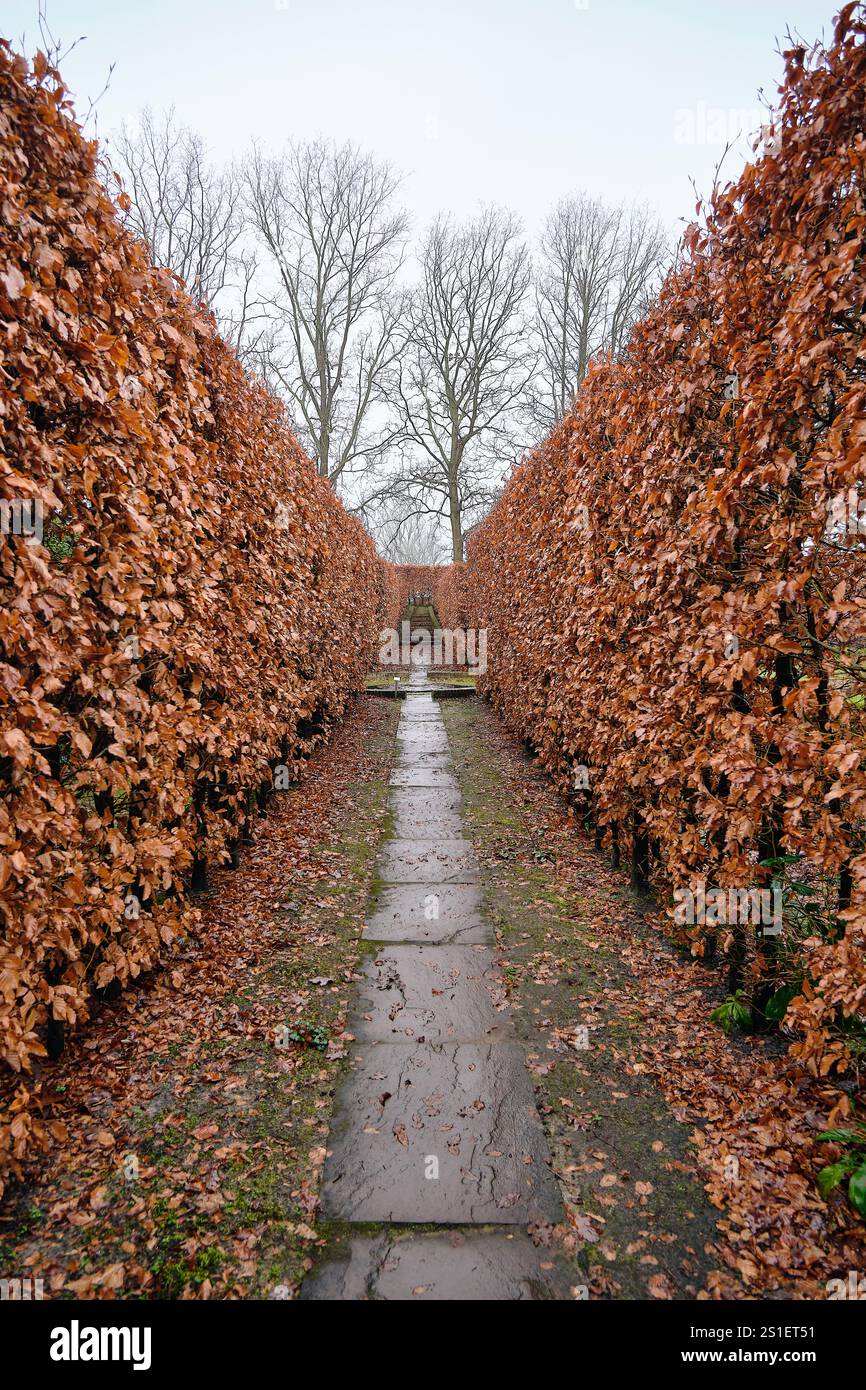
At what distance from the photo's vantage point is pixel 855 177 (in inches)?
91.4

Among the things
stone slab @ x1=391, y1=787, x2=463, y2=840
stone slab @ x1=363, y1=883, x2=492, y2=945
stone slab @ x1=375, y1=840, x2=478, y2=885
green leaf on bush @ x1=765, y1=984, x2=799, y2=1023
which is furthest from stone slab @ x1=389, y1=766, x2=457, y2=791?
green leaf on bush @ x1=765, y1=984, x2=799, y2=1023

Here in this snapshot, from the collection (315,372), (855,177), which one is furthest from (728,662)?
(315,372)

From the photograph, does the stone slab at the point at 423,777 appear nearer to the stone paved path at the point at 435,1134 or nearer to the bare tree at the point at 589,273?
the stone paved path at the point at 435,1134

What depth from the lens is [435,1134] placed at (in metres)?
2.64

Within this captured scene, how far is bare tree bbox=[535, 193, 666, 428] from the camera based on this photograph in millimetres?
25719

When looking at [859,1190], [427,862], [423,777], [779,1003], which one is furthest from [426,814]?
[859,1190]

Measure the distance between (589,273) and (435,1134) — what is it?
104 ft

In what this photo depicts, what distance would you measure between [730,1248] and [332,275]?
27077 mm

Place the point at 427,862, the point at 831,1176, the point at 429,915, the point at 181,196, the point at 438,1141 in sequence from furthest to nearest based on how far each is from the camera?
the point at 181,196 → the point at 427,862 → the point at 429,915 → the point at 438,1141 → the point at 831,1176

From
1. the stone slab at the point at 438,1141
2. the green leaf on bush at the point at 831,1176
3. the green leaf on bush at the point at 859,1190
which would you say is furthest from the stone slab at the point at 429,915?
the green leaf on bush at the point at 859,1190

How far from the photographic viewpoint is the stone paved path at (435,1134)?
2.08 metres

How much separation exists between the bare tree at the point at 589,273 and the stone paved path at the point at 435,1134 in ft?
81.5

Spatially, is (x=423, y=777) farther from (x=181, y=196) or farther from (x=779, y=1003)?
(x=181, y=196)

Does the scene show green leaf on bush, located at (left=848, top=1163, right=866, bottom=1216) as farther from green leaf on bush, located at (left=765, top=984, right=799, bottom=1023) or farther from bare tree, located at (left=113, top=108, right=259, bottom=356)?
bare tree, located at (left=113, top=108, right=259, bottom=356)
